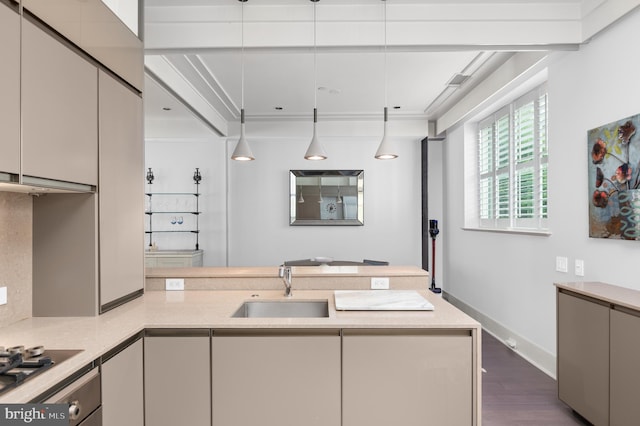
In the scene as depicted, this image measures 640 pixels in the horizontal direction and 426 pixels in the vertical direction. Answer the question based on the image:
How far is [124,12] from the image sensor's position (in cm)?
208

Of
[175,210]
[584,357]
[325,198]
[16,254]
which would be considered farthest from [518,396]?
[175,210]

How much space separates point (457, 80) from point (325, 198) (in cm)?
252

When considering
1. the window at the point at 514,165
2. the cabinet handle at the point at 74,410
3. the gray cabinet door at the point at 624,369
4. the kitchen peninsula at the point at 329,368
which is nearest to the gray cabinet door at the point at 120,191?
the kitchen peninsula at the point at 329,368

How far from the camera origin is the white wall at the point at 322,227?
19.0ft

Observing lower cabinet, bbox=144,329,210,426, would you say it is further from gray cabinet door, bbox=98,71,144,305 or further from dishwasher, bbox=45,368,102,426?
gray cabinet door, bbox=98,71,144,305

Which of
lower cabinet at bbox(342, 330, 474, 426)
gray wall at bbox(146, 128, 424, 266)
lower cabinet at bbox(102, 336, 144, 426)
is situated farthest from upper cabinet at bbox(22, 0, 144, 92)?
gray wall at bbox(146, 128, 424, 266)

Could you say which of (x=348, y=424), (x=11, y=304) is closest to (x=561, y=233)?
(x=348, y=424)

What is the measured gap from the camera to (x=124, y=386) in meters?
1.57

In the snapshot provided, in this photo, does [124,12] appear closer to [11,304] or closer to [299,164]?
[11,304]

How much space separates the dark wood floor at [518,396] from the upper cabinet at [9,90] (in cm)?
290

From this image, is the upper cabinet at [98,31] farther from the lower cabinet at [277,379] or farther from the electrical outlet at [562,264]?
the electrical outlet at [562,264]

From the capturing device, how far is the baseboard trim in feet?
10.1

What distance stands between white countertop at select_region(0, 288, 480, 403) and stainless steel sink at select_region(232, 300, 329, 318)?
5cm

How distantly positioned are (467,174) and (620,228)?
8.83 ft
